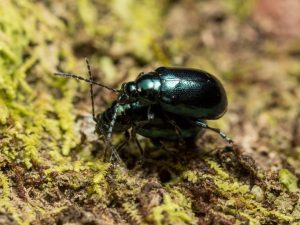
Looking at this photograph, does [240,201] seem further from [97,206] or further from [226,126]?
[226,126]

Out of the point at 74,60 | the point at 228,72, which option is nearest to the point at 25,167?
the point at 74,60

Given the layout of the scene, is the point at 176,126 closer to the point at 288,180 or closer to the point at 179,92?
the point at 179,92

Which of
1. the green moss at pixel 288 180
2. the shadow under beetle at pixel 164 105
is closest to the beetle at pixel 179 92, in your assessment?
the shadow under beetle at pixel 164 105

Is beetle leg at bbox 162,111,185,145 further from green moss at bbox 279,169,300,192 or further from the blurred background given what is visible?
green moss at bbox 279,169,300,192

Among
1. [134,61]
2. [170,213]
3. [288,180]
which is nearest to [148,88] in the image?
[170,213]

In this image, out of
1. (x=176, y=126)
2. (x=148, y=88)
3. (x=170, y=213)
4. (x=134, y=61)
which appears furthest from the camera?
(x=134, y=61)

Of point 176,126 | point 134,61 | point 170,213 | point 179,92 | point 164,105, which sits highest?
point 134,61
